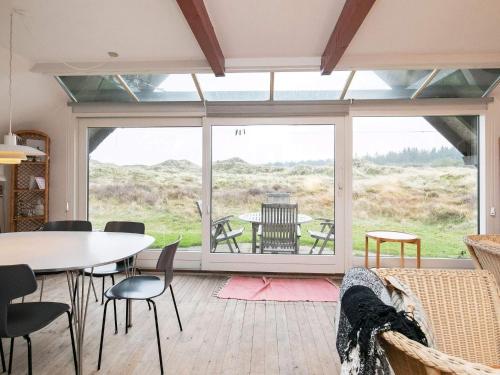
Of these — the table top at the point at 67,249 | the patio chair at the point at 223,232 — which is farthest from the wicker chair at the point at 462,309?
the patio chair at the point at 223,232

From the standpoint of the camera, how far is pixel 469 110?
3.51 m

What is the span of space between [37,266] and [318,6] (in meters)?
2.60

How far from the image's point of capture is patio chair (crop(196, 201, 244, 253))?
149 inches

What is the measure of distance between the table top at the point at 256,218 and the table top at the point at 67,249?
165 cm

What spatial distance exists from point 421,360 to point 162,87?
12.3ft

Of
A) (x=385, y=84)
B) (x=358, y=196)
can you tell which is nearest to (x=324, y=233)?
(x=358, y=196)

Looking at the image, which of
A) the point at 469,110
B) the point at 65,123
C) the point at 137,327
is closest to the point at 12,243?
the point at 137,327

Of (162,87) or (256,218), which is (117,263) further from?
(162,87)

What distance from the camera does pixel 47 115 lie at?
3791mm

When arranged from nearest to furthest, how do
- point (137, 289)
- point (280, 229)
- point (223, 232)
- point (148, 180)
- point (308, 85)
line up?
point (137, 289) < point (308, 85) < point (280, 229) < point (223, 232) < point (148, 180)

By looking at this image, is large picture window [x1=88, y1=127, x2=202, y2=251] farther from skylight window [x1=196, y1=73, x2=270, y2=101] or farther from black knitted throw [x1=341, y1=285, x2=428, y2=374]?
black knitted throw [x1=341, y1=285, x2=428, y2=374]

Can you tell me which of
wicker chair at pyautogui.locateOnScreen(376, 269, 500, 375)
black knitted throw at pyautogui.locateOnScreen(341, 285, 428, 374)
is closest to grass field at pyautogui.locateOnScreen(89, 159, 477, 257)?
wicker chair at pyautogui.locateOnScreen(376, 269, 500, 375)

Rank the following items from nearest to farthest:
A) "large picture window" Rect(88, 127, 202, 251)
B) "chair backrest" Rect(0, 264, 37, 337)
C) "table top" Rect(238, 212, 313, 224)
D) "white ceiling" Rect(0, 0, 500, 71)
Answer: "chair backrest" Rect(0, 264, 37, 337)
"white ceiling" Rect(0, 0, 500, 71)
"table top" Rect(238, 212, 313, 224)
"large picture window" Rect(88, 127, 202, 251)

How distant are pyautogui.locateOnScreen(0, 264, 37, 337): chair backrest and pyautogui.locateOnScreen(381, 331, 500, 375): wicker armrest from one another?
167 cm
